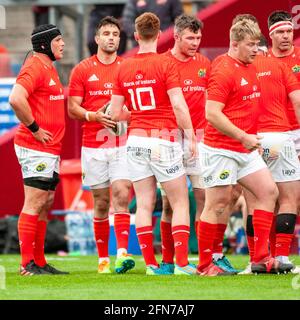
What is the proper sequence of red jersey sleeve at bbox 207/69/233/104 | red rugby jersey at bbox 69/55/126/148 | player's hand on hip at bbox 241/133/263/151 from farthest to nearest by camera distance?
red rugby jersey at bbox 69/55/126/148, red jersey sleeve at bbox 207/69/233/104, player's hand on hip at bbox 241/133/263/151

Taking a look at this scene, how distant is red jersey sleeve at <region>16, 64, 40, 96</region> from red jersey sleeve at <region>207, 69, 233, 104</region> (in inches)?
76.8

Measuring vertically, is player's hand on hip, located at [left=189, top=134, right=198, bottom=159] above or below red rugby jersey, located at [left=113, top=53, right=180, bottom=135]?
below

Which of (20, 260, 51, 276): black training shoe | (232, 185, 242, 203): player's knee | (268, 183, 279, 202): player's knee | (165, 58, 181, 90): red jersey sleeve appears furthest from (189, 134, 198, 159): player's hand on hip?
(20, 260, 51, 276): black training shoe

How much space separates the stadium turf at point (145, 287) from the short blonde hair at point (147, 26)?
216 cm

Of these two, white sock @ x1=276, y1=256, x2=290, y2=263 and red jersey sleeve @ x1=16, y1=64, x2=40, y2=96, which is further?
red jersey sleeve @ x1=16, y1=64, x2=40, y2=96

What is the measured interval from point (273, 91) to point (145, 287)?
2.50 meters

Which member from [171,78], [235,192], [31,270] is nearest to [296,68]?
[235,192]

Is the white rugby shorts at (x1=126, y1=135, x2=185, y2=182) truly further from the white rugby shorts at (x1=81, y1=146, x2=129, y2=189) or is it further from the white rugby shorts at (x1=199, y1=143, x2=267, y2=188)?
the white rugby shorts at (x1=81, y1=146, x2=129, y2=189)

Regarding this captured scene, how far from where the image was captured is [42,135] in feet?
39.9

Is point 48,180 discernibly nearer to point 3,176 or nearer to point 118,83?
point 118,83

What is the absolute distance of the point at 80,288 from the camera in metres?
10.5

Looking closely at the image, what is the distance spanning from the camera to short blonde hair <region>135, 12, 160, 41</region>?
1136 cm

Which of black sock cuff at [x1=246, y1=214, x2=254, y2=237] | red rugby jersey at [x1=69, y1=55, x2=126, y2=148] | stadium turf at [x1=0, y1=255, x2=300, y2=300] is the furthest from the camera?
red rugby jersey at [x1=69, y1=55, x2=126, y2=148]

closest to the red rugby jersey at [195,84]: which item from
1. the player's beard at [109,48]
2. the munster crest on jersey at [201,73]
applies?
the munster crest on jersey at [201,73]
